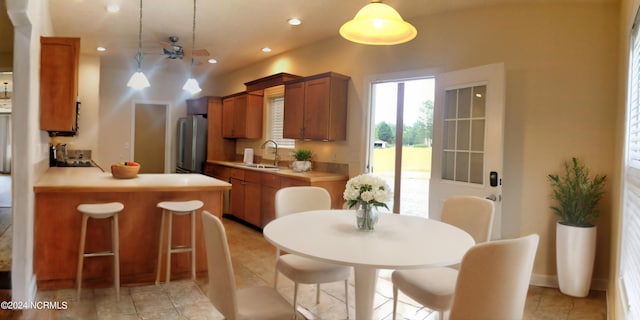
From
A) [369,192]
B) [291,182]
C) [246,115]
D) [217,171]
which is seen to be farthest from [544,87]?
[217,171]

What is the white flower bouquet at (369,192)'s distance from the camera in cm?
188

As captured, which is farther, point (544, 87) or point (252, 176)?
point (252, 176)

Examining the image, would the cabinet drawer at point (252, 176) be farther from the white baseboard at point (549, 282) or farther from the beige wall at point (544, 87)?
the white baseboard at point (549, 282)

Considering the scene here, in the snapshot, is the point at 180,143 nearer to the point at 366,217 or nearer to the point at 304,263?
the point at 304,263

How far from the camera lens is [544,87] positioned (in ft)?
10.6

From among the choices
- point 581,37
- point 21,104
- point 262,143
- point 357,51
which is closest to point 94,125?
point 262,143

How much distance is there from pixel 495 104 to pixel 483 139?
1.08 ft

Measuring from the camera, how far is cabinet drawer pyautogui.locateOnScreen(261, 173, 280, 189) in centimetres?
470

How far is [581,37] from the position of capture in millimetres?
3109

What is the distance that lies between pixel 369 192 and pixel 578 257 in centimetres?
220

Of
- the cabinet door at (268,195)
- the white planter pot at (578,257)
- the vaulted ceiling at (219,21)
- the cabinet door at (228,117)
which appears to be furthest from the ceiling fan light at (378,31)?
the cabinet door at (228,117)

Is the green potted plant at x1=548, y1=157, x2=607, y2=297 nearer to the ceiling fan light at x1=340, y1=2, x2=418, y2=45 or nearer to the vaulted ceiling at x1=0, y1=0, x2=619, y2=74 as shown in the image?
the vaulted ceiling at x1=0, y1=0, x2=619, y2=74

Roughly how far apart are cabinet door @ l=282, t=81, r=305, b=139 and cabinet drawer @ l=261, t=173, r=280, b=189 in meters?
0.62

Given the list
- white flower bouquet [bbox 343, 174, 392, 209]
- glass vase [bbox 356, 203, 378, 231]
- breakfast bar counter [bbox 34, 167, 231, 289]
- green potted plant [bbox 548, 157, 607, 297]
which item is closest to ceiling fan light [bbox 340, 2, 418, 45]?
white flower bouquet [bbox 343, 174, 392, 209]
